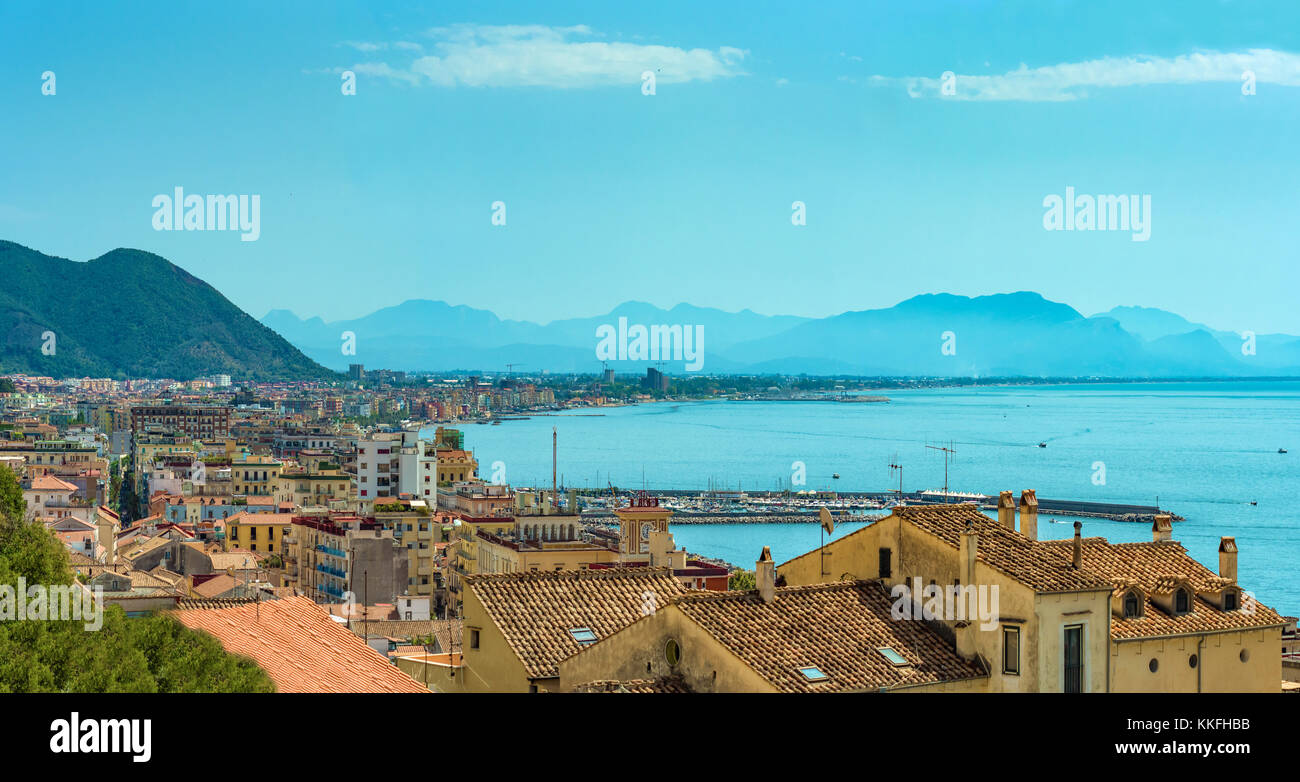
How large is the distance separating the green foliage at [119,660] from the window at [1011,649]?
4.90 m

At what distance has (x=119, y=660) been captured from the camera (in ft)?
28.5

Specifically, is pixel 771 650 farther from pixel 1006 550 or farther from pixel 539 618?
pixel 539 618

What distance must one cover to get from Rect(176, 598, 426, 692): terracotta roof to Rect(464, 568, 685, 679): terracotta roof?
1.06m

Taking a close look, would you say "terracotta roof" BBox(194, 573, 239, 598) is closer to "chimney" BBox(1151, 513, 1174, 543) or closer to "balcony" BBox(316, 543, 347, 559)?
"balcony" BBox(316, 543, 347, 559)

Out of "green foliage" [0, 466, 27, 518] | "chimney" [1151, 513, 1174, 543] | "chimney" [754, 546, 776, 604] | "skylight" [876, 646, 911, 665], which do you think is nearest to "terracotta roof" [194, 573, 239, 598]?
"green foliage" [0, 466, 27, 518]

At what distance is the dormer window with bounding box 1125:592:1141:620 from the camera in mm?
11023

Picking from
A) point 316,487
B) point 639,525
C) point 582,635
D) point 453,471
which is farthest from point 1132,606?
point 453,471

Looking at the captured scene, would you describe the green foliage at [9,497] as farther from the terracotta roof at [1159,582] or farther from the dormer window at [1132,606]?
the dormer window at [1132,606]

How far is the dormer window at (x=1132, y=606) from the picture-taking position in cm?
1102

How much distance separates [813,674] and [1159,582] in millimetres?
3832

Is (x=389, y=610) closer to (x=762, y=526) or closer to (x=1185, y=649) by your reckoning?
(x=1185, y=649)

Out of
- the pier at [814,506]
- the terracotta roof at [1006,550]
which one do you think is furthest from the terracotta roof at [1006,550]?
the pier at [814,506]
